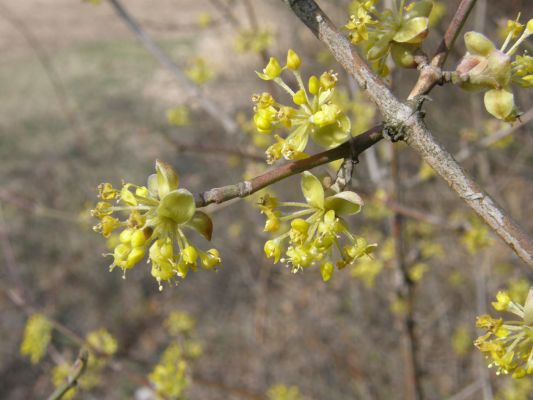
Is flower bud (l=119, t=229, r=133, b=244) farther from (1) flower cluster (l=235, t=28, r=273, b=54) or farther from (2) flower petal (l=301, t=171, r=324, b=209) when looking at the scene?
(1) flower cluster (l=235, t=28, r=273, b=54)

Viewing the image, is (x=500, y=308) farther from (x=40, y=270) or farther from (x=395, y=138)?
(x=40, y=270)

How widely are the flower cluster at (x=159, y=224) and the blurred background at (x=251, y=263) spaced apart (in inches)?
11.9

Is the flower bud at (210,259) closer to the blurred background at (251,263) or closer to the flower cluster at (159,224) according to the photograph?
the flower cluster at (159,224)

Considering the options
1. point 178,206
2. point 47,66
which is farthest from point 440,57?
point 47,66

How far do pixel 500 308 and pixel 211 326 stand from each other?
19.1 ft

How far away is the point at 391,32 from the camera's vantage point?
1010 millimetres

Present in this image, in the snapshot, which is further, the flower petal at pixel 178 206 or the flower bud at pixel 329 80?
the flower bud at pixel 329 80

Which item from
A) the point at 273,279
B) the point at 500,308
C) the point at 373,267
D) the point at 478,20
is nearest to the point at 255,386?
the point at 273,279

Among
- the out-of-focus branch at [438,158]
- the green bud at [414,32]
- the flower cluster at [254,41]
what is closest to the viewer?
the out-of-focus branch at [438,158]

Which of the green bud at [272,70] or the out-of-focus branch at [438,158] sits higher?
the green bud at [272,70]

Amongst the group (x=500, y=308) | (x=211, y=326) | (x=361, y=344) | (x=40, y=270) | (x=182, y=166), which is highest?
(x=182, y=166)

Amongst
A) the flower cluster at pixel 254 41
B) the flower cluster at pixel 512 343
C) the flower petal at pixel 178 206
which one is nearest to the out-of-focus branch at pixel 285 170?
the flower petal at pixel 178 206

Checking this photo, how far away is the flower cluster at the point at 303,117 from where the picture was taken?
2.86 ft

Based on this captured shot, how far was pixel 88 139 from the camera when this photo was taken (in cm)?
1078
